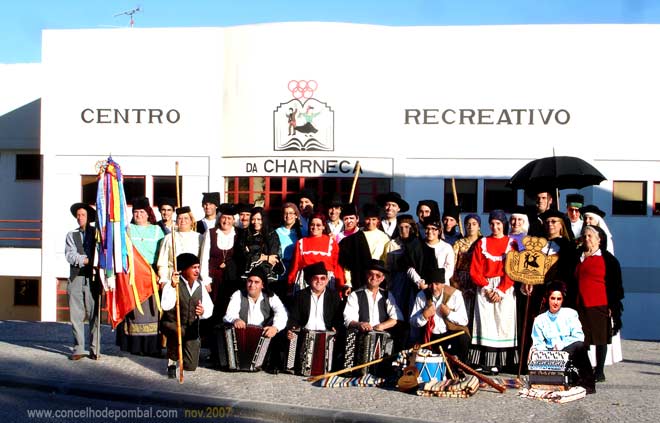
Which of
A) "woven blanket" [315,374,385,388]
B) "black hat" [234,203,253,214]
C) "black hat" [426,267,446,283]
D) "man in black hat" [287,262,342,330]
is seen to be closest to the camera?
"woven blanket" [315,374,385,388]

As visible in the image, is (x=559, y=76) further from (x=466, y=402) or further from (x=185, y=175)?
(x=466, y=402)

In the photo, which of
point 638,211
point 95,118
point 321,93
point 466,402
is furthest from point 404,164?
point 466,402

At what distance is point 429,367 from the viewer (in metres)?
9.97

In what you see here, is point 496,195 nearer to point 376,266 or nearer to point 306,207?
point 306,207

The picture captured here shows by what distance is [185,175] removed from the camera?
19609 millimetres

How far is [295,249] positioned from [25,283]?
46.7 ft

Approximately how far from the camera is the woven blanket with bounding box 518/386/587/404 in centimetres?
943

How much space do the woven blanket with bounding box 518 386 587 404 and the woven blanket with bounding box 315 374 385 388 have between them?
1.60 meters

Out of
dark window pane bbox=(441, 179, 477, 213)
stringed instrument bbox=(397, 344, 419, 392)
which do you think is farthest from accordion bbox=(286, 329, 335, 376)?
dark window pane bbox=(441, 179, 477, 213)

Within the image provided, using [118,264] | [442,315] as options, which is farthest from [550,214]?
[118,264]

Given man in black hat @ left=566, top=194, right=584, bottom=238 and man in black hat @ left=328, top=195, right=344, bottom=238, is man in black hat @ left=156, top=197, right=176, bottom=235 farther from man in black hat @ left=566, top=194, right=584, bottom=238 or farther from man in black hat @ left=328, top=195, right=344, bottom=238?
man in black hat @ left=566, top=194, right=584, bottom=238

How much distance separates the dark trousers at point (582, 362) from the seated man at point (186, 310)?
4256 millimetres

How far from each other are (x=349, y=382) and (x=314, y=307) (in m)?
1.18

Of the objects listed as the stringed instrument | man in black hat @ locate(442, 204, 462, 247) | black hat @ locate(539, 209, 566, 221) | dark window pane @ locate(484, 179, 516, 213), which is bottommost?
the stringed instrument
